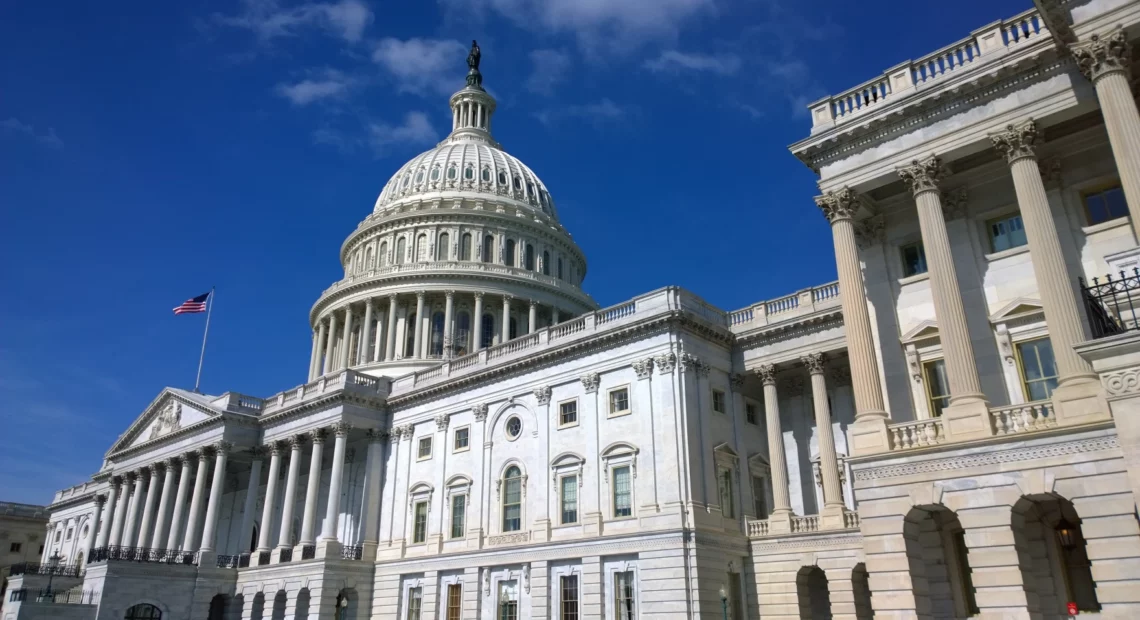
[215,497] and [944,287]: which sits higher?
[944,287]

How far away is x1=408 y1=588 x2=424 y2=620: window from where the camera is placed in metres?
46.6

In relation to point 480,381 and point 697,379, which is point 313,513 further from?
point 697,379

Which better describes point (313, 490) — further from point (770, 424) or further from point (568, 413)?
point (770, 424)

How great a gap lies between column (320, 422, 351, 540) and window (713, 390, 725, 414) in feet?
78.2

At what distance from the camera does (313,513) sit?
51.7 metres

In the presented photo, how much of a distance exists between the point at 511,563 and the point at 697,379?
13.2 meters

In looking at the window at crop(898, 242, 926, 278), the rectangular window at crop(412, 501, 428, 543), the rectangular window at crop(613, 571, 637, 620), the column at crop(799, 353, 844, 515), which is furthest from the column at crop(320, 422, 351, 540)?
the window at crop(898, 242, 926, 278)

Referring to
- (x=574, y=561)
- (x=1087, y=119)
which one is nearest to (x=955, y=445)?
(x=1087, y=119)

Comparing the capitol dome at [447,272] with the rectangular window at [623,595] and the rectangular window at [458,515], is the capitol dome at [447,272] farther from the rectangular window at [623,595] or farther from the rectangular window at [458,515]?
the rectangular window at [623,595]

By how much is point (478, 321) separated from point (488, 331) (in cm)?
219

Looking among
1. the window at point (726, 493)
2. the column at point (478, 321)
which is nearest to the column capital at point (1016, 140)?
the window at point (726, 493)

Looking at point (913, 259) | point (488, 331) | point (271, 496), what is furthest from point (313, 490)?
point (913, 259)

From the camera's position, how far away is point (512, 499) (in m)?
44.3

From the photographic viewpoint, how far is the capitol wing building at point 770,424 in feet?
71.8
